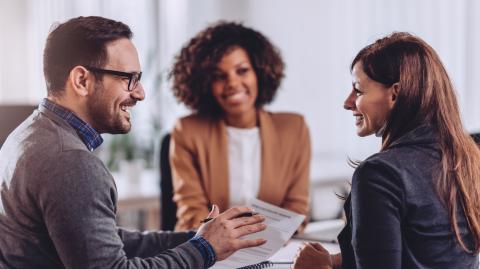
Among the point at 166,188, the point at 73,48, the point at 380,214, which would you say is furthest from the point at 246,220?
the point at 166,188

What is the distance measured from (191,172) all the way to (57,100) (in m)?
1.04

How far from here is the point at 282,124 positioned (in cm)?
243

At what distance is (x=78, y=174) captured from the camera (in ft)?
3.73

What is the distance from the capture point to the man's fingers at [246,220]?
1354 mm

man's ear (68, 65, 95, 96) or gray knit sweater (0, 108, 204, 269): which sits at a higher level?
man's ear (68, 65, 95, 96)

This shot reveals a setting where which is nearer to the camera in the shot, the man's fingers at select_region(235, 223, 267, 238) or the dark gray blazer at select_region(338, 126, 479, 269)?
the dark gray blazer at select_region(338, 126, 479, 269)

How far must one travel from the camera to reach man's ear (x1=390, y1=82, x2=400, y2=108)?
1306mm

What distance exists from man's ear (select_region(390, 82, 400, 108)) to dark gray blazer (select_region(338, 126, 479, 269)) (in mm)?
94

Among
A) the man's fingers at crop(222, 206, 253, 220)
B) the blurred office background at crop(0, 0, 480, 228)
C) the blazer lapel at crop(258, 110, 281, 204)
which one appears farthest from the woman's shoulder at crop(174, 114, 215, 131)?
the blurred office background at crop(0, 0, 480, 228)

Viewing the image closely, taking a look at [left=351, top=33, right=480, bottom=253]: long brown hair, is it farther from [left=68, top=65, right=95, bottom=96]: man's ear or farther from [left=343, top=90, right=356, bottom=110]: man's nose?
[left=68, top=65, right=95, bottom=96]: man's ear

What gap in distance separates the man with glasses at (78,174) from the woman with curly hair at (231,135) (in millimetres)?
827

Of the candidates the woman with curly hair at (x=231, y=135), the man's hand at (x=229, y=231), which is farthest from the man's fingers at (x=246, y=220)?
the woman with curly hair at (x=231, y=135)

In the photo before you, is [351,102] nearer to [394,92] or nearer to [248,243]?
[394,92]

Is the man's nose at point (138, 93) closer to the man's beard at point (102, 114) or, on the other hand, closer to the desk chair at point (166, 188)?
the man's beard at point (102, 114)
